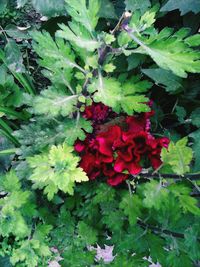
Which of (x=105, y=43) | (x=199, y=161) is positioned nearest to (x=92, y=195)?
(x=199, y=161)

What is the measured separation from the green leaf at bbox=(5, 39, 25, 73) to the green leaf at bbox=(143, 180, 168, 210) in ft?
1.92

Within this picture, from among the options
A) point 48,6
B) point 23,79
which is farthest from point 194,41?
point 23,79

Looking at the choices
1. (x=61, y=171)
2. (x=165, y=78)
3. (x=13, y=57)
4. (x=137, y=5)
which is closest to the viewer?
(x=61, y=171)

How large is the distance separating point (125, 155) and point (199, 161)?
0.20 meters

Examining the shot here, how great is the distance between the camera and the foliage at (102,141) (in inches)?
37.9

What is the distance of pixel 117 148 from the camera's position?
1125 millimetres

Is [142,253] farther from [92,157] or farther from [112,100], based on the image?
[112,100]

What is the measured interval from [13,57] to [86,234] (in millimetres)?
609

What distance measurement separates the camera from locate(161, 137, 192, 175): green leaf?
3.22 ft

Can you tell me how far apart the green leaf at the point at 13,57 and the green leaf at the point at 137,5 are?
42 cm

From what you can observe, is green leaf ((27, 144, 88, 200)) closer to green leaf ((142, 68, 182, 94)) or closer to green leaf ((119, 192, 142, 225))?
green leaf ((119, 192, 142, 225))

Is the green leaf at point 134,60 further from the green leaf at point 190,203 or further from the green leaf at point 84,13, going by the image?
the green leaf at point 190,203

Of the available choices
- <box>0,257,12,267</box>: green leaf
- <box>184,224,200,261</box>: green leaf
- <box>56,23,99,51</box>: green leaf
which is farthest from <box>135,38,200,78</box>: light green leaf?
<box>0,257,12,267</box>: green leaf

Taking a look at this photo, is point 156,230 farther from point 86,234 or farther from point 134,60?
point 134,60
